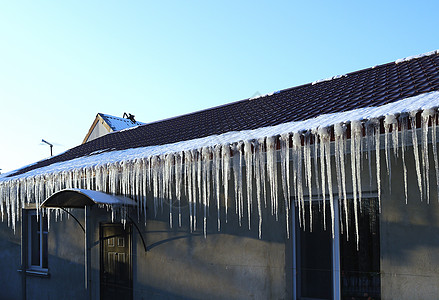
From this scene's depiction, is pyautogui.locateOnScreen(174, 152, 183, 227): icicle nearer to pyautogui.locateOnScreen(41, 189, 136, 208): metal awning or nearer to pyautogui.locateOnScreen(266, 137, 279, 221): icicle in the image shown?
pyautogui.locateOnScreen(41, 189, 136, 208): metal awning

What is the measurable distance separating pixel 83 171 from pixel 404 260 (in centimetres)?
518

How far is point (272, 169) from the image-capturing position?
206 inches

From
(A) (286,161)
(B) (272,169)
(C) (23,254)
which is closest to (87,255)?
(C) (23,254)

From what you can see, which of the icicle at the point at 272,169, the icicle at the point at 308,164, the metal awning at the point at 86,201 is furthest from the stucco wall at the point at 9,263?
Answer: the icicle at the point at 308,164

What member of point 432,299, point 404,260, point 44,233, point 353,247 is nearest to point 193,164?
point 353,247

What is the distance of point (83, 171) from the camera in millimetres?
7285

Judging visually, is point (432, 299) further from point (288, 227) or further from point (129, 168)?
point (129, 168)

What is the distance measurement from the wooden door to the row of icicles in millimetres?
734

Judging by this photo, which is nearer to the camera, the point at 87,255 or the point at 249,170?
the point at 249,170

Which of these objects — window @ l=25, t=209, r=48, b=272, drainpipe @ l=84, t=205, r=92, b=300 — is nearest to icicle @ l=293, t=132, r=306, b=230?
drainpipe @ l=84, t=205, r=92, b=300

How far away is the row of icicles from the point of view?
412 centimetres

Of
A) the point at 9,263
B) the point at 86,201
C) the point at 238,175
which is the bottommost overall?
the point at 9,263

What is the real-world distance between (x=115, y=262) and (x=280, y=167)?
13.0 ft

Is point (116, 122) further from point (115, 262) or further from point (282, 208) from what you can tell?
point (282, 208)
